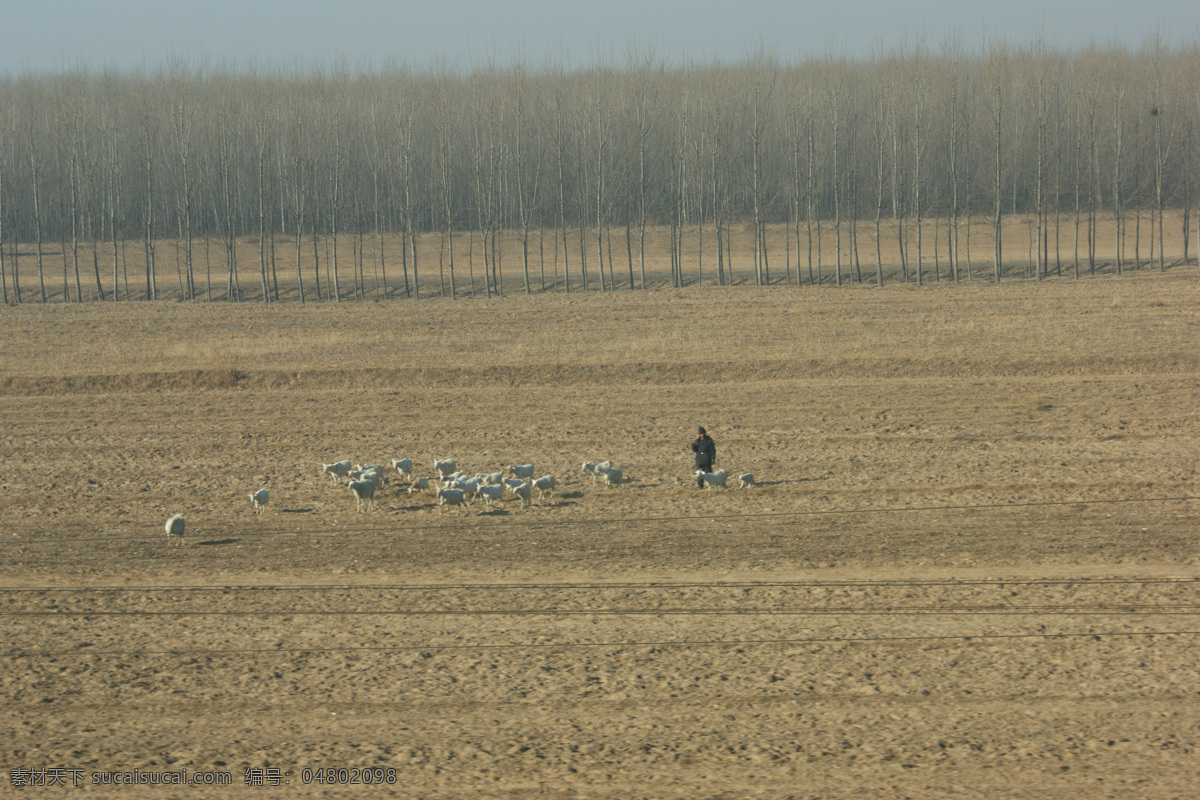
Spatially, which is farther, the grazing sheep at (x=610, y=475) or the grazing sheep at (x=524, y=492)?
the grazing sheep at (x=610, y=475)

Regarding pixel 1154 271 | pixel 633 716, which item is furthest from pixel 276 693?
pixel 1154 271

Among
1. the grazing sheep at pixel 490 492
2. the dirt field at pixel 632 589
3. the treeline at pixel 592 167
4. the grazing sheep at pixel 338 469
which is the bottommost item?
the dirt field at pixel 632 589

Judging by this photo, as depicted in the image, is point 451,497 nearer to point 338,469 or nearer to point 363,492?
point 363,492

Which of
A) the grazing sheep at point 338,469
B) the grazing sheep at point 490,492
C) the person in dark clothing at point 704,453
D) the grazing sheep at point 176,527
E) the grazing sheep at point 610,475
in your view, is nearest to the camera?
the grazing sheep at point 176,527

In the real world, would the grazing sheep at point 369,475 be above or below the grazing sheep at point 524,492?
above

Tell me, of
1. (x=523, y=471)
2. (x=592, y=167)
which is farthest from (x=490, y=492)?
(x=592, y=167)

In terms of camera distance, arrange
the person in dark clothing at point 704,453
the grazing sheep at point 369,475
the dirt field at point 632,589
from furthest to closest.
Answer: the person in dark clothing at point 704,453, the grazing sheep at point 369,475, the dirt field at point 632,589

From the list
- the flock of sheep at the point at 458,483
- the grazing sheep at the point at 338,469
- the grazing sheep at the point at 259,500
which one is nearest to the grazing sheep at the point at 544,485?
the flock of sheep at the point at 458,483

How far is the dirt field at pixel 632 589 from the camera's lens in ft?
22.2

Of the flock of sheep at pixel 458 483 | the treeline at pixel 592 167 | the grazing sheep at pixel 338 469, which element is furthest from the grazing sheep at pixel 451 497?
the treeline at pixel 592 167

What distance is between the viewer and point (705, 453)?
49.5 feet

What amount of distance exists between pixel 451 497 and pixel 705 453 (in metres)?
3.92

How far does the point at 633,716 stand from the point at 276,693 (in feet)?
9.24

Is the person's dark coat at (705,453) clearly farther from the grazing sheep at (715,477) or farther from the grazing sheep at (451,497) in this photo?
the grazing sheep at (451,497)
